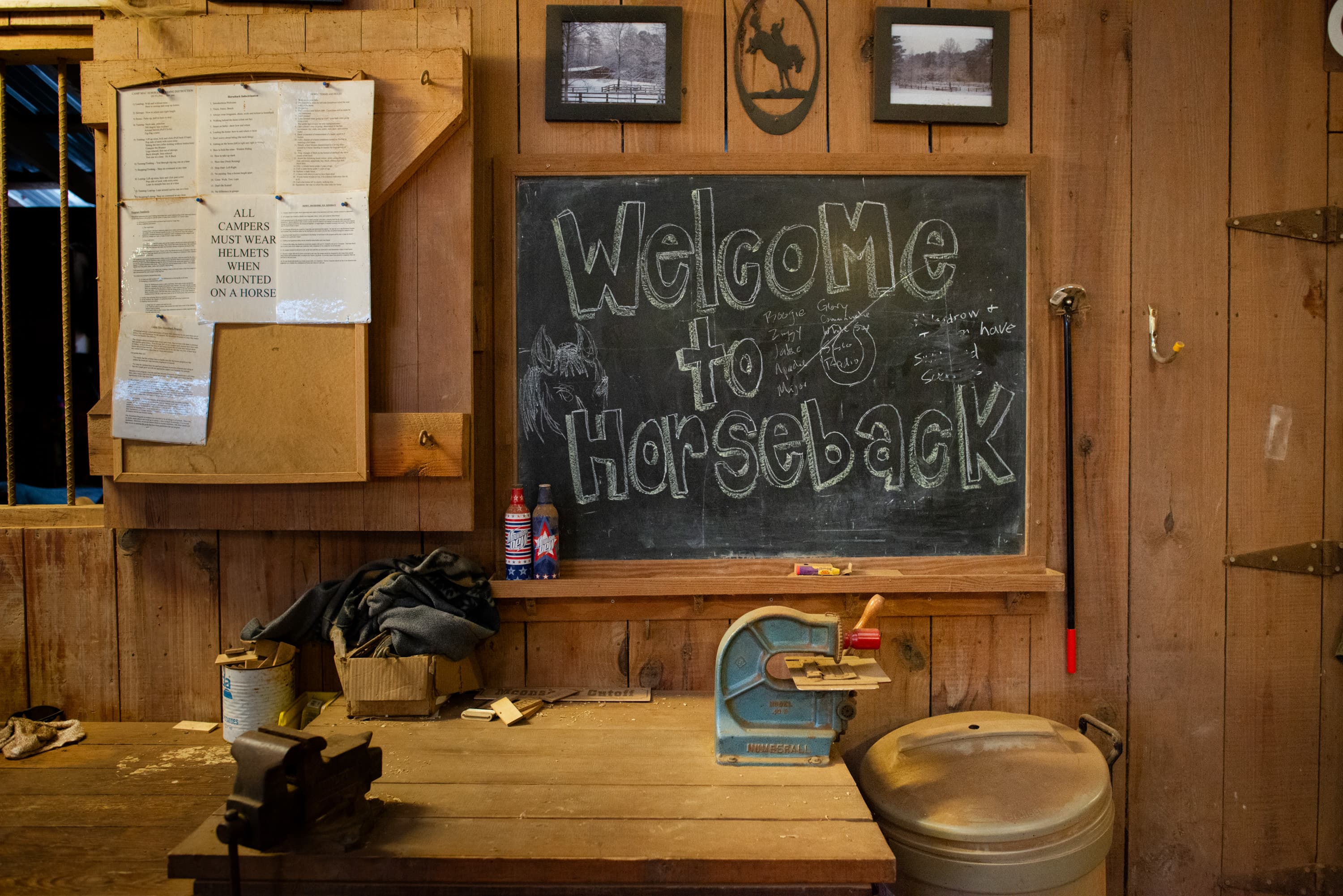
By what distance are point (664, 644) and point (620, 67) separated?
150cm

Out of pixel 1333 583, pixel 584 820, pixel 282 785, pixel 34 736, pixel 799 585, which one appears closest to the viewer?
pixel 282 785

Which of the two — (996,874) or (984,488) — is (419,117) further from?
(996,874)

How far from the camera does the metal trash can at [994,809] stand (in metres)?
1.48

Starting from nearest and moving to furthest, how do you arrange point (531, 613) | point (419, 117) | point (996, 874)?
point (996, 874) < point (419, 117) < point (531, 613)

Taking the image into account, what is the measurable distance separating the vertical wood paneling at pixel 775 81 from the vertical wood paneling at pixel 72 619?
1968 millimetres

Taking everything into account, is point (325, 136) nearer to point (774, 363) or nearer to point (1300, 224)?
point (774, 363)

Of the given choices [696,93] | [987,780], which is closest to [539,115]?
[696,93]

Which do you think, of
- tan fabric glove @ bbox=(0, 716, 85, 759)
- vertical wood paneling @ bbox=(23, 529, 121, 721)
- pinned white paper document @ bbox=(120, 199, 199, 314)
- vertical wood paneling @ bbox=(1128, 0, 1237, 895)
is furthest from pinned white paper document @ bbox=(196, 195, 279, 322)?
vertical wood paneling @ bbox=(1128, 0, 1237, 895)

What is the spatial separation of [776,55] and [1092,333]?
43.3 inches

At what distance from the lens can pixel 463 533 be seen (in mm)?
1959

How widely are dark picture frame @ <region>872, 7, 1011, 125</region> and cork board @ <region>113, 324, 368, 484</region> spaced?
146 cm

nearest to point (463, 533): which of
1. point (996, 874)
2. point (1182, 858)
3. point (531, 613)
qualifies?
point (531, 613)

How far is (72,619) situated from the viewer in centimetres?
195

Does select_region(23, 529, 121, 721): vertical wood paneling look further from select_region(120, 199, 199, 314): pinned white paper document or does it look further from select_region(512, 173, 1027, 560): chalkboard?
select_region(512, 173, 1027, 560): chalkboard
